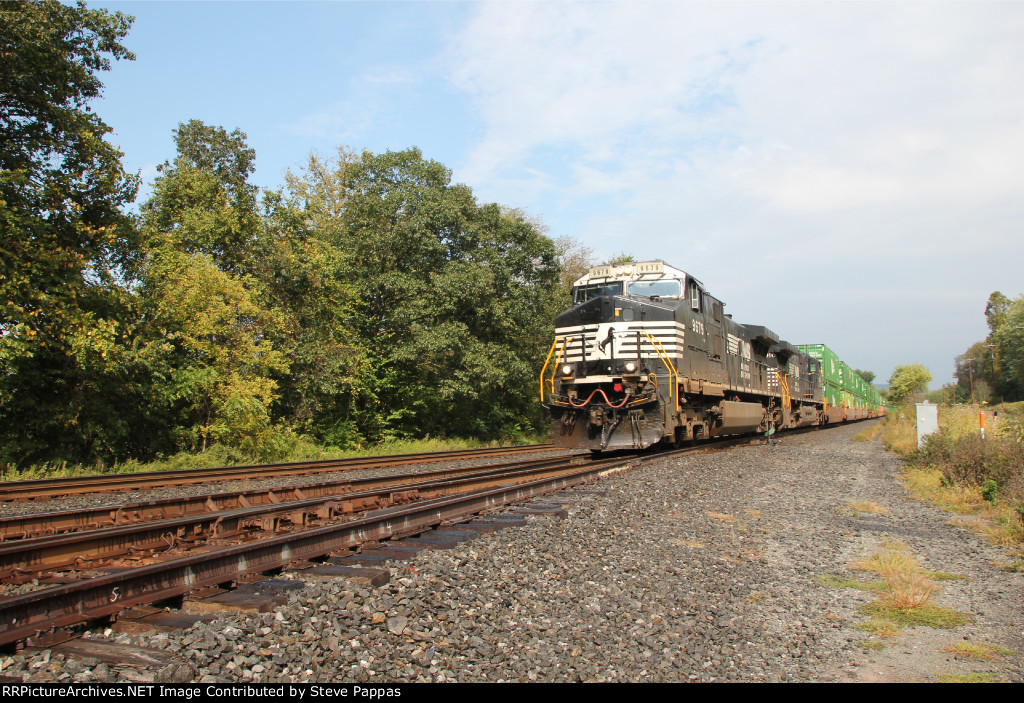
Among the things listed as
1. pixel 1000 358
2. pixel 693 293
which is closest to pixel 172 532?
pixel 693 293

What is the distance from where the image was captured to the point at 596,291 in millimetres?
13688

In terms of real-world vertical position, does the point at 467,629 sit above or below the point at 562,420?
below

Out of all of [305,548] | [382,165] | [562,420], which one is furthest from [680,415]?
[382,165]

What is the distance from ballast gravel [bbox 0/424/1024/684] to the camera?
3223mm

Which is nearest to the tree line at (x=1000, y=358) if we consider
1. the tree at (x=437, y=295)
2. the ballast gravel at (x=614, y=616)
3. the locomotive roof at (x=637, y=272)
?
the tree at (x=437, y=295)

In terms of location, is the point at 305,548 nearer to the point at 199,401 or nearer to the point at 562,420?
the point at 562,420

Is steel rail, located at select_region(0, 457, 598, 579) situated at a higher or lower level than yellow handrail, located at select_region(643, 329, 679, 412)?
lower

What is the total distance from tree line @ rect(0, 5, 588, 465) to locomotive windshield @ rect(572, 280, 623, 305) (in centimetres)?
780

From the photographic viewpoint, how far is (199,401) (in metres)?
17.0

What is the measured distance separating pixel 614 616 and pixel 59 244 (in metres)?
14.1

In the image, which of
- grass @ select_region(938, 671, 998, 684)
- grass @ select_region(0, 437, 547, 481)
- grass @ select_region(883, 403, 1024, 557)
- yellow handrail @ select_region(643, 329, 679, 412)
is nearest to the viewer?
A: grass @ select_region(938, 671, 998, 684)

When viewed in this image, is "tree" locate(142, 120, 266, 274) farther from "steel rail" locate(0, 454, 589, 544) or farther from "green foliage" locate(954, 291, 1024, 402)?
"green foliage" locate(954, 291, 1024, 402)

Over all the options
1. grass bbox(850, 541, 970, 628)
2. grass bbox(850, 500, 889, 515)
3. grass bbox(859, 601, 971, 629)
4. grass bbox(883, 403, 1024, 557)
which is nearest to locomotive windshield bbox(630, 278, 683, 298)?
grass bbox(883, 403, 1024, 557)

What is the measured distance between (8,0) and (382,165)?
1309cm
